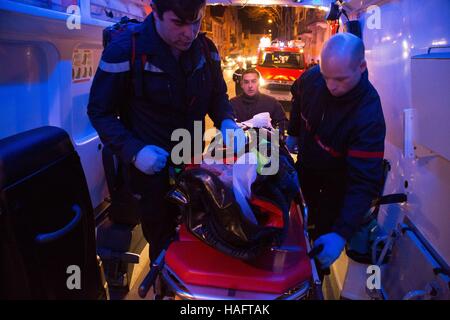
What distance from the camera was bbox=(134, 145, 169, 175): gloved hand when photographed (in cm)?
184

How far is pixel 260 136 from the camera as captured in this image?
2355 millimetres

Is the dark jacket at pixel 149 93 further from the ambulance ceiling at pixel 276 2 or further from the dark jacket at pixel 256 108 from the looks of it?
the dark jacket at pixel 256 108

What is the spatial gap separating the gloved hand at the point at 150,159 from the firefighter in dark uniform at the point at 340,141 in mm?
834

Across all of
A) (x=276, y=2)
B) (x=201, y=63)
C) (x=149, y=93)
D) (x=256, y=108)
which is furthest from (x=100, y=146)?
(x=276, y=2)

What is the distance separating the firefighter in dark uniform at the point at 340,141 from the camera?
1970 millimetres

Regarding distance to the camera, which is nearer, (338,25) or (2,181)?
(2,181)

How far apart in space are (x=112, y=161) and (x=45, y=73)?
0.72 metres

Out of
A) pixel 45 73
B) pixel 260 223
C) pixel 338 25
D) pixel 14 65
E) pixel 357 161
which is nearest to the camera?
pixel 260 223

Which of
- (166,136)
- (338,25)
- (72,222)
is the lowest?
(72,222)

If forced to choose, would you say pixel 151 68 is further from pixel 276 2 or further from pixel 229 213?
pixel 276 2

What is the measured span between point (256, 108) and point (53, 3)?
347cm

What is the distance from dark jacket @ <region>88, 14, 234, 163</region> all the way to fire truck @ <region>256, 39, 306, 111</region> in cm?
896
